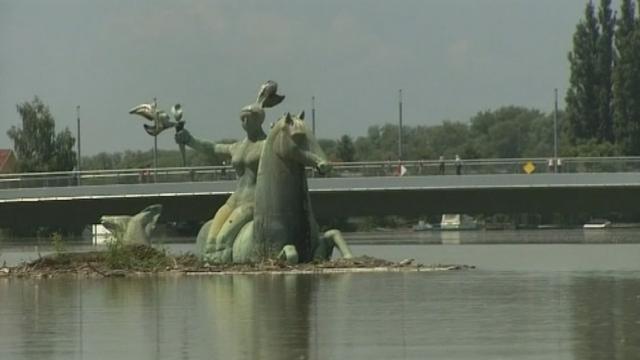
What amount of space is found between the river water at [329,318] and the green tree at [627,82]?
212ft

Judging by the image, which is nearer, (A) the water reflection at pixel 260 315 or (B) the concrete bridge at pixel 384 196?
(A) the water reflection at pixel 260 315

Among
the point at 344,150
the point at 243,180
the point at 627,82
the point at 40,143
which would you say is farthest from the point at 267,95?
the point at 344,150

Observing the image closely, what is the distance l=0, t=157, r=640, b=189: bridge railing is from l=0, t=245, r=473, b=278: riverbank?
2827cm

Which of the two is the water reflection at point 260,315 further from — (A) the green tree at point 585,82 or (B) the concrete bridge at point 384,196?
(A) the green tree at point 585,82

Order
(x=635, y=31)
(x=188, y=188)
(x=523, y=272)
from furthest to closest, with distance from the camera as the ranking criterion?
1. (x=635, y=31)
2. (x=188, y=188)
3. (x=523, y=272)

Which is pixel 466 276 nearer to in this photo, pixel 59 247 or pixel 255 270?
pixel 255 270

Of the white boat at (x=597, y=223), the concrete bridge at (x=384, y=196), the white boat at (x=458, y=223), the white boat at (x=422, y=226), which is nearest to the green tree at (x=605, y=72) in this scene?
the white boat at (x=597, y=223)

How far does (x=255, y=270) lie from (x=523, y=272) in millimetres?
6190

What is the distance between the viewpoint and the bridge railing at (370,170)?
68375mm

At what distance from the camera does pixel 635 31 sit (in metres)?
96.7

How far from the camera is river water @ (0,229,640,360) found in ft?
56.0

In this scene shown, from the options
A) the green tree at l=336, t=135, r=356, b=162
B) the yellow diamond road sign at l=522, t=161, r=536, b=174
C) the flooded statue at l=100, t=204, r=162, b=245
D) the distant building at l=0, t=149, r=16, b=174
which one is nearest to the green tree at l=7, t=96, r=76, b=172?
the distant building at l=0, t=149, r=16, b=174

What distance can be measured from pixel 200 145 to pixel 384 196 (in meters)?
31.9

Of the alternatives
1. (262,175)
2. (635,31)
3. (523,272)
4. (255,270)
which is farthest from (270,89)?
(635,31)
